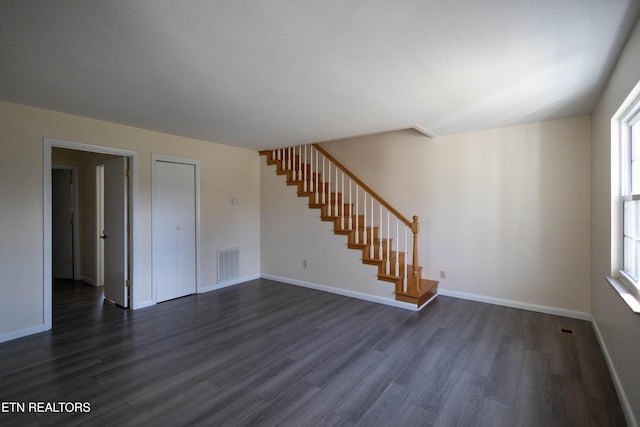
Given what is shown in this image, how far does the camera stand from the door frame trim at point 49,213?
10.8 ft

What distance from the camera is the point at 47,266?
10.8ft

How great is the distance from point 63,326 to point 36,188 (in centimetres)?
162

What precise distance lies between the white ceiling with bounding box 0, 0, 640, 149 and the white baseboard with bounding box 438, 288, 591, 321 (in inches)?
94.7

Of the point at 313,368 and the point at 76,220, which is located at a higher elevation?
the point at 76,220

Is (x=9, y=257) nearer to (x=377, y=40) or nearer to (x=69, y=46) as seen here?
(x=69, y=46)

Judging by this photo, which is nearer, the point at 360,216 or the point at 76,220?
the point at 360,216

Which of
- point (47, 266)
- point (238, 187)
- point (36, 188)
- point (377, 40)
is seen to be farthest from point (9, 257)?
A: point (377, 40)

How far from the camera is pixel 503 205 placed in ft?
13.2

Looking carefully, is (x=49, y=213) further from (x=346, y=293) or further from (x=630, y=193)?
(x=630, y=193)

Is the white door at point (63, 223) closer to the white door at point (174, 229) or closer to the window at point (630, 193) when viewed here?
the white door at point (174, 229)

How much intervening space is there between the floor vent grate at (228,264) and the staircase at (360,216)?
65.1 inches

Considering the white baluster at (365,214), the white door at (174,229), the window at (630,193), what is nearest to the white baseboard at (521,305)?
the white baluster at (365,214)

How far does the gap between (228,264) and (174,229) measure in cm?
116

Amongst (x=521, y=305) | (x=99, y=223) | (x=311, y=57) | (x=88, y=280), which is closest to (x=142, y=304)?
(x=99, y=223)
